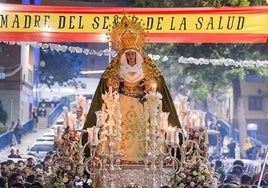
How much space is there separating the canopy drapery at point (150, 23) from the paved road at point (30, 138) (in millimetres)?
8258

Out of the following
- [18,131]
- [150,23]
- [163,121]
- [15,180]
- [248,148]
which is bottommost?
[15,180]

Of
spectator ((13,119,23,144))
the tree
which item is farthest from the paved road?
the tree

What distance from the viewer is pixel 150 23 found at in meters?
10.6

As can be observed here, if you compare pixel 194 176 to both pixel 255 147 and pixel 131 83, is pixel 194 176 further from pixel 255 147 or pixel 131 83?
pixel 255 147

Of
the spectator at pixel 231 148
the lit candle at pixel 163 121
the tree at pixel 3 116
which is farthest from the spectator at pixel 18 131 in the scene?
the lit candle at pixel 163 121

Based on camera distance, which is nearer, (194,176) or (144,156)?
(194,176)

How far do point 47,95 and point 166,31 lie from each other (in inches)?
451

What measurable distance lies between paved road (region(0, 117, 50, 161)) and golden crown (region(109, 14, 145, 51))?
9.88 metres

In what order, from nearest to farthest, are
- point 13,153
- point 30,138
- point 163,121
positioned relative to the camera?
point 163,121
point 13,153
point 30,138

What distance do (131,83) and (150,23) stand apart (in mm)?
1769

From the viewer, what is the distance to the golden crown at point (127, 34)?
903 cm

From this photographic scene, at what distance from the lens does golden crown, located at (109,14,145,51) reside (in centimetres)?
903

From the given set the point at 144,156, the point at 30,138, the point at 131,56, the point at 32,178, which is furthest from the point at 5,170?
the point at 30,138

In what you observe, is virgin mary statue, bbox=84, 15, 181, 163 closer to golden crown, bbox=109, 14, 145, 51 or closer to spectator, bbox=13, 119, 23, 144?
golden crown, bbox=109, 14, 145, 51
